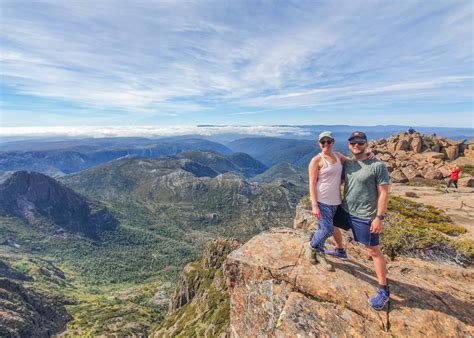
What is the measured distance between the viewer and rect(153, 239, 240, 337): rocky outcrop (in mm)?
119100

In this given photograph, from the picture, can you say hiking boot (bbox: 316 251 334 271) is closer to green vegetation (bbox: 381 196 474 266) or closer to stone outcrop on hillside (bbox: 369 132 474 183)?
green vegetation (bbox: 381 196 474 266)

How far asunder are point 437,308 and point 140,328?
753ft

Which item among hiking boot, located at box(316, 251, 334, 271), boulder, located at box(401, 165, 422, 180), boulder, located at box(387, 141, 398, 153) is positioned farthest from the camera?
boulder, located at box(387, 141, 398, 153)

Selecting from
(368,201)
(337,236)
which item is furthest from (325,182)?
(337,236)

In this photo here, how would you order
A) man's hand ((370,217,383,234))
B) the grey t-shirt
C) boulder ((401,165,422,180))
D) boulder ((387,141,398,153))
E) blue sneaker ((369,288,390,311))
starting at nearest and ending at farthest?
man's hand ((370,217,383,234)), the grey t-shirt, blue sneaker ((369,288,390,311)), boulder ((401,165,422,180)), boulder ((387,141,398,153))

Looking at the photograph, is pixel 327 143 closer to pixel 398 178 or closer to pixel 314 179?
pixel 314 179

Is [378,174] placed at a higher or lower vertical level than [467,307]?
higher

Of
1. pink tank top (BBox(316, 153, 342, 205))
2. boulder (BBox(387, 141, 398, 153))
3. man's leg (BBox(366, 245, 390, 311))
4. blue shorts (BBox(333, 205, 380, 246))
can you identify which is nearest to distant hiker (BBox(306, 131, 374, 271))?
pink tank top (BBox(316, 153, 342, 205))

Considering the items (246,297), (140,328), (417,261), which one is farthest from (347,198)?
(140,328)

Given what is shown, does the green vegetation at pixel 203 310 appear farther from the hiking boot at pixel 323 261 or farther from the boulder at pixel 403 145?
the hiking boot at pixel 323 261

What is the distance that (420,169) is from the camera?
211ft

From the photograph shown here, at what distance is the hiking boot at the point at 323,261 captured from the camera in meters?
15.8

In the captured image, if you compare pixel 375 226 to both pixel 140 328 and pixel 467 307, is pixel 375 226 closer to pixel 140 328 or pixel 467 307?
pixel 467 307

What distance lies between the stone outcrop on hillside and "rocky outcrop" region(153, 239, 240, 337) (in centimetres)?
7501
